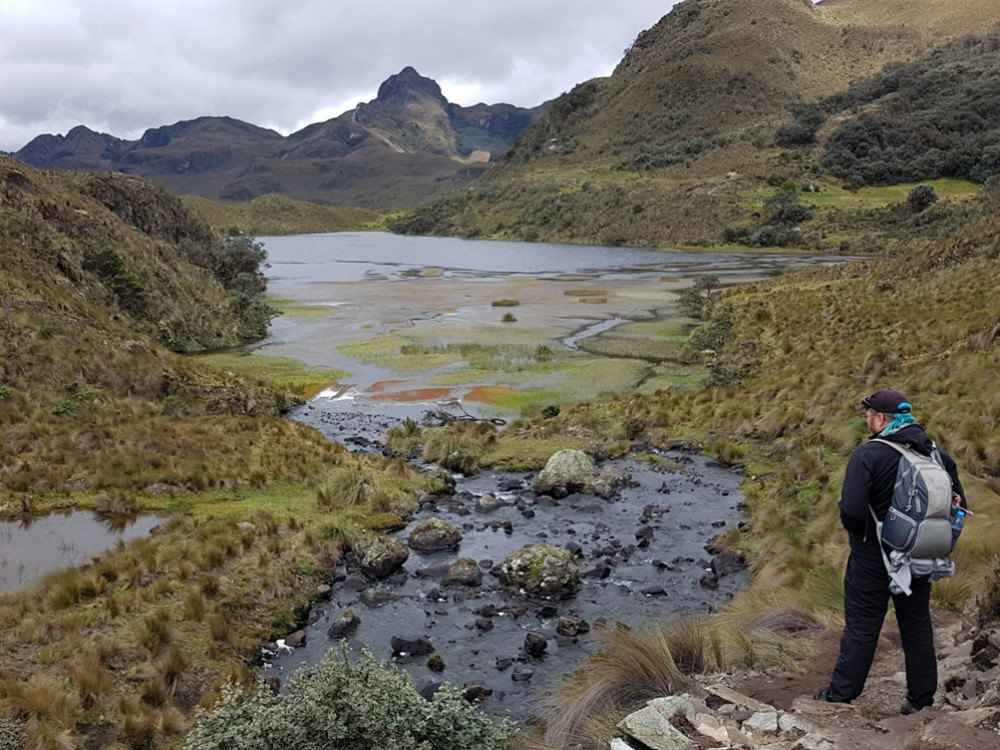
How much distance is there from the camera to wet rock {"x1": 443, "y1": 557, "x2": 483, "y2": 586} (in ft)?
45.9

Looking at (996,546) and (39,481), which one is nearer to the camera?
(996,546)

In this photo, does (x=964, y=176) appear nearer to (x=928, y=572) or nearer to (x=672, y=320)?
(x=672, y=320)

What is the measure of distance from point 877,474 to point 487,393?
27.1 metres

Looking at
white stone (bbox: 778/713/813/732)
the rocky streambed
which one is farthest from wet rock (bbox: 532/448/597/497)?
white stone (bbox: 778/713/813/732)

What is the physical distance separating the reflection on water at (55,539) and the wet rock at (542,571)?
8.07m

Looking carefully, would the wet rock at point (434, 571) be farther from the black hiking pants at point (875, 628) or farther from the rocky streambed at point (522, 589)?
the black hiking pants at point (875, 628)

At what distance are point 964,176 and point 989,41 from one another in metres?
92.6

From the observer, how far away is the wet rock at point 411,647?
11547 millimetres

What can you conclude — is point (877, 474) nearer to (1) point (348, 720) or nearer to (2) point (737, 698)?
(2) point (737, 698)

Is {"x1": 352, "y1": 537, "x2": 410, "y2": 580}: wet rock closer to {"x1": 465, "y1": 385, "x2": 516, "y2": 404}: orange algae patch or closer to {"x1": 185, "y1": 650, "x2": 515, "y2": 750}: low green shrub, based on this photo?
{"x1": 185, "y1": 650, "x2": 515, "y2": 750}: low green shrub

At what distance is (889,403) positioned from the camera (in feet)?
21.3

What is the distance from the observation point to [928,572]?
6191 mm

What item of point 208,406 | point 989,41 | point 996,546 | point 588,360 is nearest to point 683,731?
point 996,546

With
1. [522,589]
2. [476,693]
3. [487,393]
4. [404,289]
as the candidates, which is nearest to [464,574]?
[522,589]
